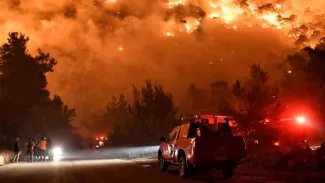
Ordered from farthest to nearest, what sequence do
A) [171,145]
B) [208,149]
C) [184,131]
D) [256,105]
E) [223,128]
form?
[256,105] → [171,145] → [184,131] → [223,128] → [208,149]

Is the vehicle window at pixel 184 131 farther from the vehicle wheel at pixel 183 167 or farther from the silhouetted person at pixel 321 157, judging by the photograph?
the silhouetted person at pixel 321 157

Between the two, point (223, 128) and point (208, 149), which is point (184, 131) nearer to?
point (223, 128)

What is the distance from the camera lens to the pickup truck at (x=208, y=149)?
14.6 meters

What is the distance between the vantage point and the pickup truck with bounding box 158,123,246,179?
14.6m

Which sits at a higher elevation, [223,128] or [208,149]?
[223,128]

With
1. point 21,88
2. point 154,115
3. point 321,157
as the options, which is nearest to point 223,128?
point 321,157

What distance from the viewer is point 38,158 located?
3425cm

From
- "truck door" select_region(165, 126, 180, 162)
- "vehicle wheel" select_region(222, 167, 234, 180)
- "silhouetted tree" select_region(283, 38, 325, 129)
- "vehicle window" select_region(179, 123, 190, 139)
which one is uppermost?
"silhouetted tree" select_region(283, 38, 325, 129)

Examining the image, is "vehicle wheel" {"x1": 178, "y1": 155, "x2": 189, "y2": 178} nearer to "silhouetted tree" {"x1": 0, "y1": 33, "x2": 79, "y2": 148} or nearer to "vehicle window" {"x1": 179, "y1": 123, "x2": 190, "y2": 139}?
"vehicle window" {"x1": 179, "y1": 123, "x2": 190, "y2": 139}

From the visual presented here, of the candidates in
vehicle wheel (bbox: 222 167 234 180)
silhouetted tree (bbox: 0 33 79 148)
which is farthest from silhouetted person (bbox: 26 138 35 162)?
vehicle wheel (bbox: 222 167 234 180)

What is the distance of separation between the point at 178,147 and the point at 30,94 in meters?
40.3

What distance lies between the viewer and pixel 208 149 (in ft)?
47.9

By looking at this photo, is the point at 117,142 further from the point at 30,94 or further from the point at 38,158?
the point at 38,158

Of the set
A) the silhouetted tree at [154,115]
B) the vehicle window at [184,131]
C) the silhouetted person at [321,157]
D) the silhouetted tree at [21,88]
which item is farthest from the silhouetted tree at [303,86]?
the silhouetted tree at [21,88]
